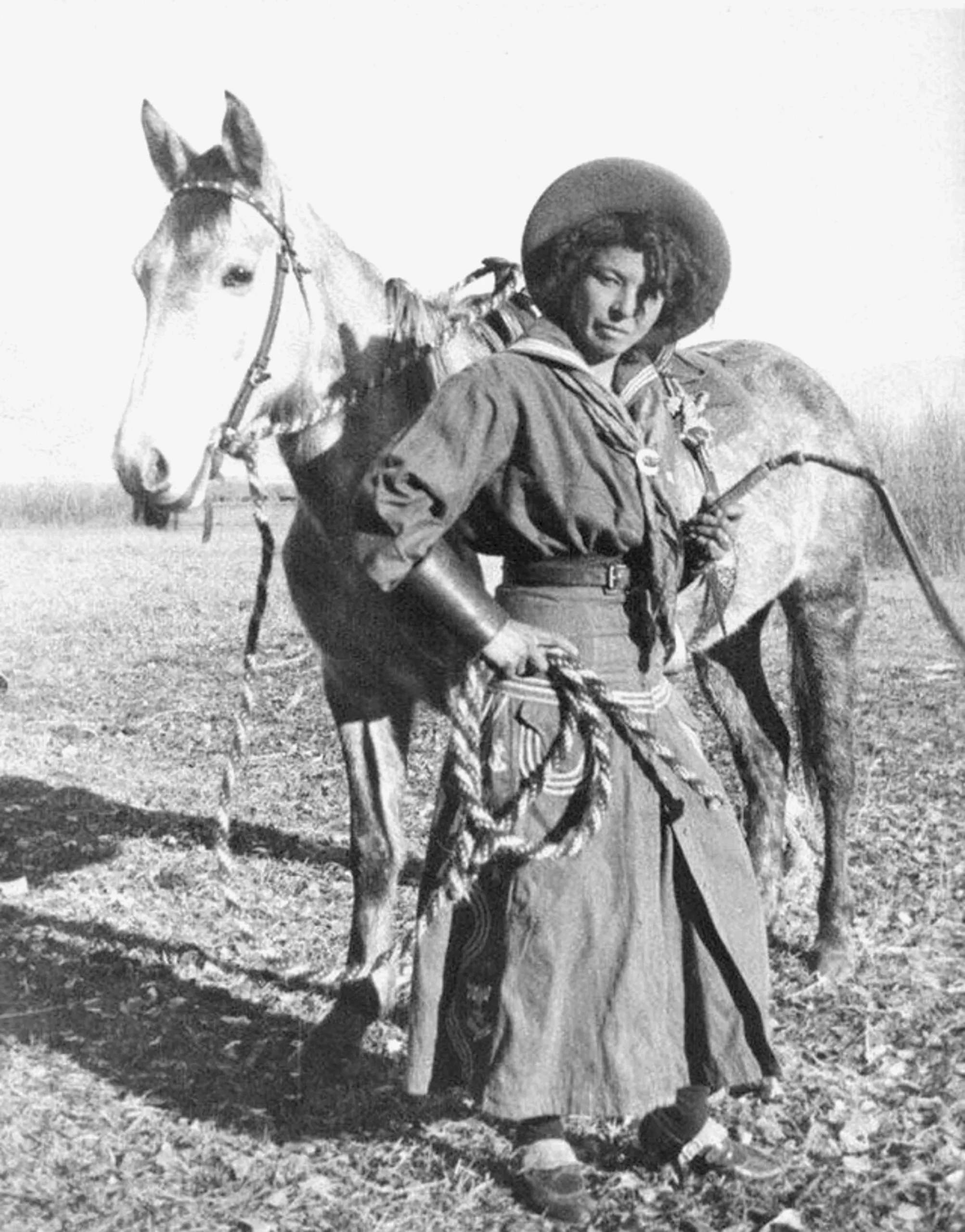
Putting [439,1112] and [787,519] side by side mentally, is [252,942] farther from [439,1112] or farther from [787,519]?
[787,519]

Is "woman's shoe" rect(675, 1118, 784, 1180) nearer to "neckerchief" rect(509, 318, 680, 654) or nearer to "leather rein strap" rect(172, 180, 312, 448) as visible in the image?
"neckerchief" rect(509, 318, 680, 654)

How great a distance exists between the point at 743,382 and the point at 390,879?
2.30m

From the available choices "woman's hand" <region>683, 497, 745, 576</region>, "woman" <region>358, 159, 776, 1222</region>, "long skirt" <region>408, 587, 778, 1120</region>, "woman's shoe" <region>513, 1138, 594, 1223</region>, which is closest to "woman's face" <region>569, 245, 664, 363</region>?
"woman" <region>358, 159, 776, 1222</region>

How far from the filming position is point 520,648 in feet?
8.09

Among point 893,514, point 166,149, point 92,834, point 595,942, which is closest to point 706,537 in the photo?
point 893,514

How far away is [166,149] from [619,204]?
1.22m

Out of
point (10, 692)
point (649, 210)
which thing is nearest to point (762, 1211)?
point (649, 210)

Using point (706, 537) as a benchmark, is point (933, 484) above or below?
below

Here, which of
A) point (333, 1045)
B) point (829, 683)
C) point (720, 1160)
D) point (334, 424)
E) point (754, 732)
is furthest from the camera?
point (754, 732)

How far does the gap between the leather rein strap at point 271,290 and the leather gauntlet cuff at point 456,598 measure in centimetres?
79

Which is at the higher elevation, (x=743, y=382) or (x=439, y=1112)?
(x=743, y=382)

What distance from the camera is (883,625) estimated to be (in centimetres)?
1059

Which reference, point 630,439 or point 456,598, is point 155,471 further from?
point 630,439

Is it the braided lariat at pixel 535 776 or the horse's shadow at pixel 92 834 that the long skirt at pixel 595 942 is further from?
the horse's shadow at pixel 92 834
